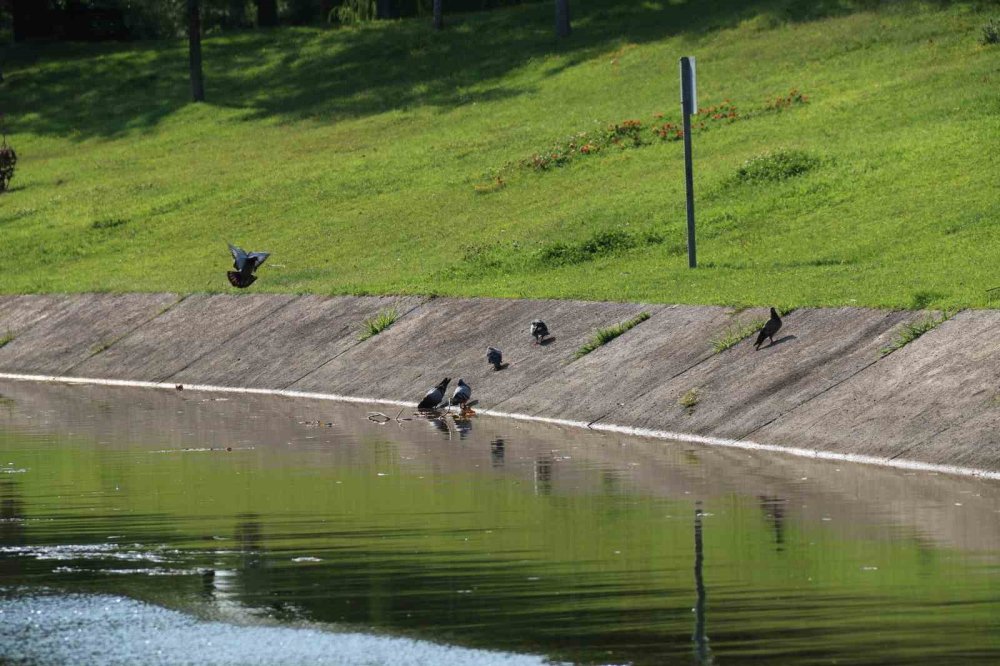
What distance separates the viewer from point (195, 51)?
207 ft

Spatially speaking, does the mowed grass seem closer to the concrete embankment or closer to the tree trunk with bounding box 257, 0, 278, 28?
the concrete embankment

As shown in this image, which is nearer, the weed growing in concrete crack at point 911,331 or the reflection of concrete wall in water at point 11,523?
the reflection of concrete wall in water at point 11,523

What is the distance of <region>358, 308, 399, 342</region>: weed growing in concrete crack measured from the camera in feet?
85.9

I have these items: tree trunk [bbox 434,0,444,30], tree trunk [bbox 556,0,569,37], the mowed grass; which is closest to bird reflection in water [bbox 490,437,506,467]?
the mowed grass

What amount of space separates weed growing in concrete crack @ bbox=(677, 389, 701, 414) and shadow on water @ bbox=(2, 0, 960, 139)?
115ft

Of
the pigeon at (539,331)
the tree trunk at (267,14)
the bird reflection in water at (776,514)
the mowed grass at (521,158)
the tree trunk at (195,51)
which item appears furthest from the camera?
the tree trunk at (267,14)

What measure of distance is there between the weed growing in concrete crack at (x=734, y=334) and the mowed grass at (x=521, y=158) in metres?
0.89

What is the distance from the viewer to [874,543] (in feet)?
39.0

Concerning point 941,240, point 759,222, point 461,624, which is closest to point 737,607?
point 461,624

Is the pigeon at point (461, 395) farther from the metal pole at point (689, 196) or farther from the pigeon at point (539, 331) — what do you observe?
the metal pole at point (689, 196)

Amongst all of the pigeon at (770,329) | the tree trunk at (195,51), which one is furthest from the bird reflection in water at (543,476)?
the tree trunk at (195,51)

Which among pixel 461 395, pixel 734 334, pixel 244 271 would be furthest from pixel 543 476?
pixel 244 271

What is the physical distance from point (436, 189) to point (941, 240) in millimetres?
17844

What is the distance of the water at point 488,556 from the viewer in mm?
9320
